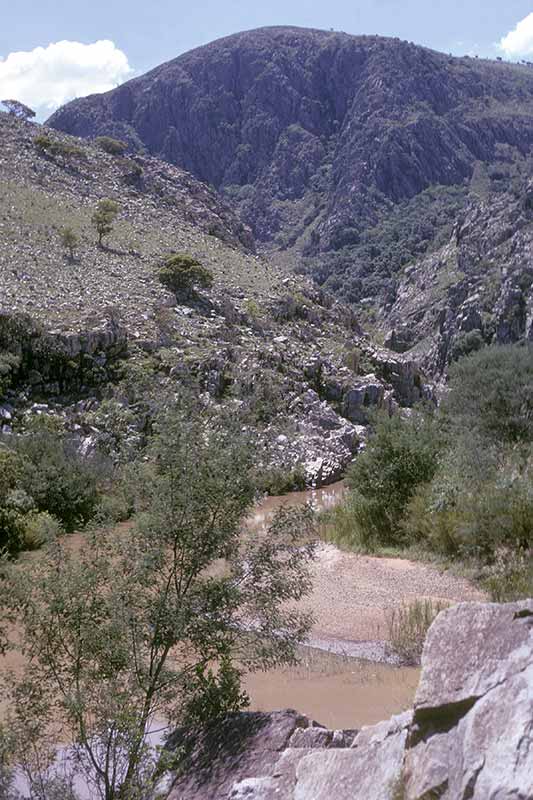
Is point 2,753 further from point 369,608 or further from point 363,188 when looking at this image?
point 363,188

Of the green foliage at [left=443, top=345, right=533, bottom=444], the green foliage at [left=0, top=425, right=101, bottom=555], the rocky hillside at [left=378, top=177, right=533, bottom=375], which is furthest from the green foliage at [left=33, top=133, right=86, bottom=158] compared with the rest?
the green foliage at [left=443, top=345, right=533, bottom=444]

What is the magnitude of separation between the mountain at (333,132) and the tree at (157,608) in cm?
6699

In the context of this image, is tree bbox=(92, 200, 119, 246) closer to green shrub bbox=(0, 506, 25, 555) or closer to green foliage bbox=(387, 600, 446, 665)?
green shrub bbox=(0, 506, 25, 555)

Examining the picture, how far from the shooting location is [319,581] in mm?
12195

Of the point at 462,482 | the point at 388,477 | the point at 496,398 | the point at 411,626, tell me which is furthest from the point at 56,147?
the point at 411,626

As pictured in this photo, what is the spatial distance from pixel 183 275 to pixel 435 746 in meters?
25.3

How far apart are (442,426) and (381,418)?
6.50ft

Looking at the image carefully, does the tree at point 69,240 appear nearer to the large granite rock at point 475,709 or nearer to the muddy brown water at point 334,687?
the muddy brown water at point 334,687

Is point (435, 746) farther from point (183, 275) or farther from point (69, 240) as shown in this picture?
point (69, 240)

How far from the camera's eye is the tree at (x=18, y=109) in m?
48.7

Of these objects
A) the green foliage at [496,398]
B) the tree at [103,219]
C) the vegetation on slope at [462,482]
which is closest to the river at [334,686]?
the vegetation on slope at [462,482]

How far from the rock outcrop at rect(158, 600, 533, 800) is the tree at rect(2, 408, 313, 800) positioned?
1.86 ft

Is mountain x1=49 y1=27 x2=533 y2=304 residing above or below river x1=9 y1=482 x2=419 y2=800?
above

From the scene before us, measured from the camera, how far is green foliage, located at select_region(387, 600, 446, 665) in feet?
29.8
